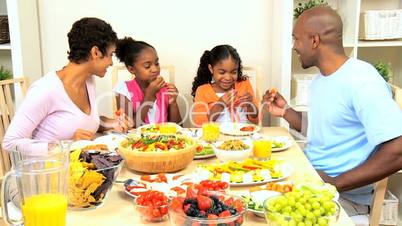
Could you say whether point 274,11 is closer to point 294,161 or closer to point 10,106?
point 294,161

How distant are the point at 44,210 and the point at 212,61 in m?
1.76

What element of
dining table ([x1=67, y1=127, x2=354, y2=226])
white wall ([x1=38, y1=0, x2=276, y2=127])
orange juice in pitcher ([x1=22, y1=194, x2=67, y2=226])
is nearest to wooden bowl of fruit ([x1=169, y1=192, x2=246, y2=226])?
dining table ([x1=67, y1=127, x2=354, y2=226])

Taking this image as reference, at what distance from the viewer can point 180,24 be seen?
302cm

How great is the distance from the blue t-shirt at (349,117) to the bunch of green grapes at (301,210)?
25.6 inches

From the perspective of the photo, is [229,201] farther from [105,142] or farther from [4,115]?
[4,115]

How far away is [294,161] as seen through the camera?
176 cm

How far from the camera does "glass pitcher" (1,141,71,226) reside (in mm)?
1093

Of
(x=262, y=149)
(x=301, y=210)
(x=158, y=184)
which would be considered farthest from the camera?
(x=262, y=149)

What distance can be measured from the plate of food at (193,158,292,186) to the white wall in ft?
5.03

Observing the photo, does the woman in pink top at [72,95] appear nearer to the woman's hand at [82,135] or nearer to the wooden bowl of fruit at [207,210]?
the woman's hand at [82,135]

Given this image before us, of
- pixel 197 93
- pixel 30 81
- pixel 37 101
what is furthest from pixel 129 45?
pixel 37 101

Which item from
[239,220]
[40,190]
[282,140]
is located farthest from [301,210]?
[282,140]

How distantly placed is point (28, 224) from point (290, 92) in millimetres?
1976

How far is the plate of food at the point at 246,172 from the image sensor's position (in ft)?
4.89
